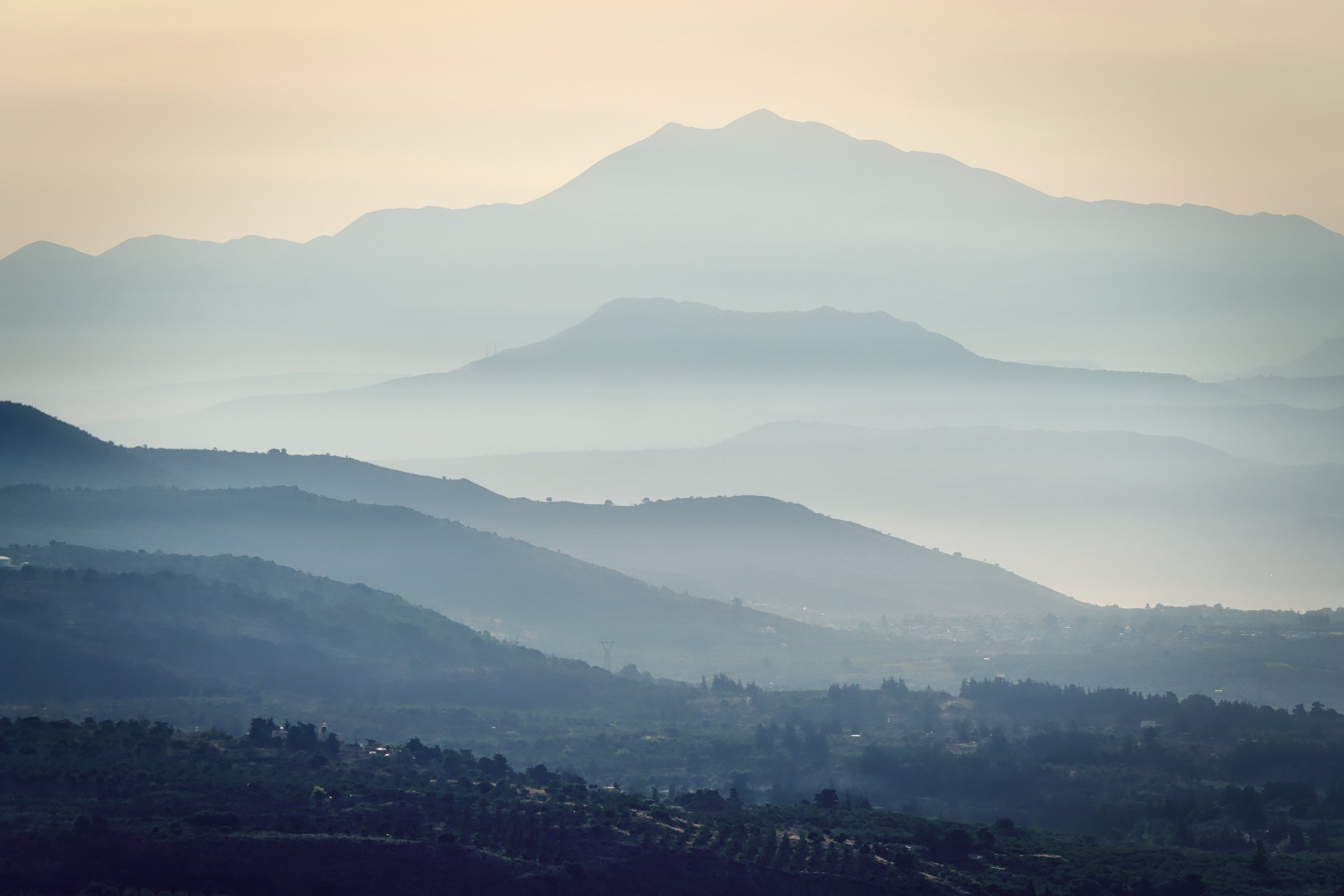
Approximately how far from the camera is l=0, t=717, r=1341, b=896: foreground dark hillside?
308 ft

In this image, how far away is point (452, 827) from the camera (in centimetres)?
10400

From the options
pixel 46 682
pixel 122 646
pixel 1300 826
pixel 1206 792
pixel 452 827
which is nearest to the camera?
pixel 452 827

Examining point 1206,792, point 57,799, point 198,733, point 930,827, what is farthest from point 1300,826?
point 57,799

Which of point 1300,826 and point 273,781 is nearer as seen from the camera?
point 273,781

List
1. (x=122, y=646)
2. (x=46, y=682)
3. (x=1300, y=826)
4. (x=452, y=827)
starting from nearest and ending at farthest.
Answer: (x=452, y=827)
(x=1300, y=826)
(x=46, y=682)
(x=122, y=646)

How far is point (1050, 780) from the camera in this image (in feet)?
548

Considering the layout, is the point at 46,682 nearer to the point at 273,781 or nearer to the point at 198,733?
the point at 198,733

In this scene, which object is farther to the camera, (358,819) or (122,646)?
(122,646)

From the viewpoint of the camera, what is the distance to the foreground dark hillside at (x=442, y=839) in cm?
9381

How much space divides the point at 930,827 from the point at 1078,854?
10.0m

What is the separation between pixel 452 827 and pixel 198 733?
33.9 metres

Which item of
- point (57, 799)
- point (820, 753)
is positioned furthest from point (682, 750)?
point (57, 799)

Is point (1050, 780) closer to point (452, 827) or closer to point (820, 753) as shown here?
point (820, 753)

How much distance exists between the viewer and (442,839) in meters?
99.9
